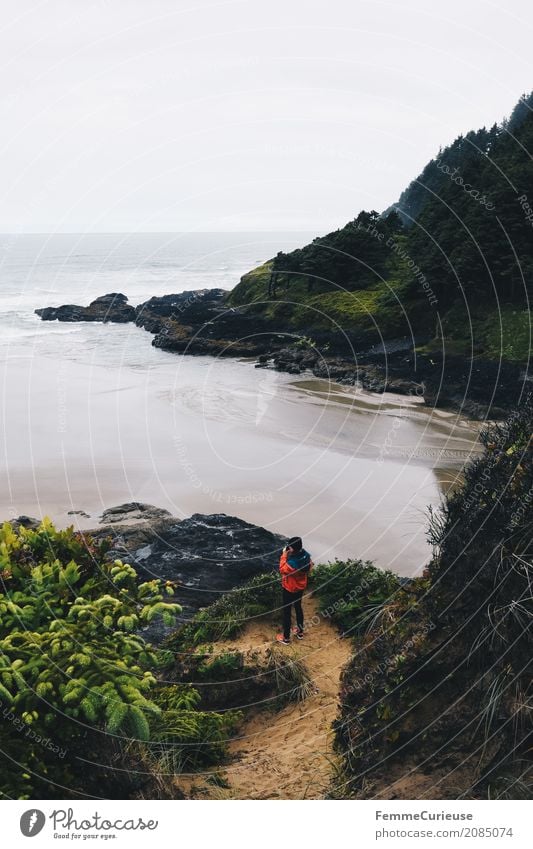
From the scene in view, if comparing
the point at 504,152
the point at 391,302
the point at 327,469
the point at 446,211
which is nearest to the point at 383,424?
the point at 327,469

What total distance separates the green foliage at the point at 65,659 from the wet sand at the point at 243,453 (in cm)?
784

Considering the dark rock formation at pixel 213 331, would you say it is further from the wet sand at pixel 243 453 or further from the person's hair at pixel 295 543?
the person's hair at pixel 295 543

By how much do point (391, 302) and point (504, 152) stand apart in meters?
14.1

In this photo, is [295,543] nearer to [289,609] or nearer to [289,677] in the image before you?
[289,609]

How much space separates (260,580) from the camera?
12117 millimetres

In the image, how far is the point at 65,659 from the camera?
5574mm

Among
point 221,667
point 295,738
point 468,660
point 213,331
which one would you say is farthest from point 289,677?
point 213,331

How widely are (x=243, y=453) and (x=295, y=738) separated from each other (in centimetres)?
1685

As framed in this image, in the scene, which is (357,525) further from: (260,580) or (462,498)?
(462,498)

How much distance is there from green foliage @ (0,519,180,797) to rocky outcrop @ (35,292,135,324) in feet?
212

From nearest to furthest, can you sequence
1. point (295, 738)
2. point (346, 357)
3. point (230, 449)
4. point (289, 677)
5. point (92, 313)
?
point (295, 738) → point (289, 677) → point (230, 449) → point (346, 357) → point (92, 313)

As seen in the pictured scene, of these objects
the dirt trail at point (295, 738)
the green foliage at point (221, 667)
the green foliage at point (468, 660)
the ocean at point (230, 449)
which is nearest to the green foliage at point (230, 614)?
the dirt trail at point (295, 738)

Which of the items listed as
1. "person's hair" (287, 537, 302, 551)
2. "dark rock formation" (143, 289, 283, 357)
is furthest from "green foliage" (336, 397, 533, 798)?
"dark rock formation" (143, 289, 283, 357)

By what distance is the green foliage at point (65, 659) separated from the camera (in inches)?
214
